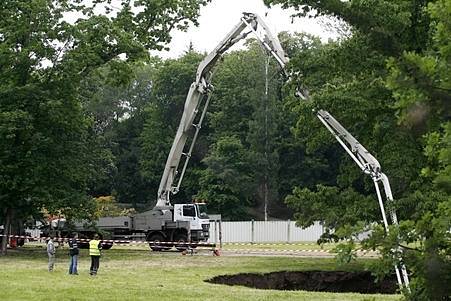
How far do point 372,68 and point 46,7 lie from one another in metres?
16.0

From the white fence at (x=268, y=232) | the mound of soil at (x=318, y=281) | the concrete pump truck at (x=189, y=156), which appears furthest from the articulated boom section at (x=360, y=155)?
the white fence at (x=268, y=232)

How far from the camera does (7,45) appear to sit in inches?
1133

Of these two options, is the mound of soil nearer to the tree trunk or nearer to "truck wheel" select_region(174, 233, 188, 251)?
"truck wheel" select_region(174, 233, 188, 251)

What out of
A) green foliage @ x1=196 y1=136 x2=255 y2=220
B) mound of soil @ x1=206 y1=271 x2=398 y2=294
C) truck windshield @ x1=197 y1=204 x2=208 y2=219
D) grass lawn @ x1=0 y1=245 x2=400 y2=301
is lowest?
mound of soil @ x1=206 y1=271 x2=398 y2=294

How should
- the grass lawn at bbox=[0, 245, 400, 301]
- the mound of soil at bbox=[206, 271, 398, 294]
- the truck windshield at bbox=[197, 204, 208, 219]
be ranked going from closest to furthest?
the grass lawn at bbox=[0, 245, 400, 301]
the mound of soil at bbox=[206, 271, 398, 294]
the truck windshield at bbox=[197, 204, 208, 219]

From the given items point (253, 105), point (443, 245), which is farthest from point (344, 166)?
point (253, 105)

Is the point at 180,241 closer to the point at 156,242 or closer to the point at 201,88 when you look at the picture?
the point at 156,242

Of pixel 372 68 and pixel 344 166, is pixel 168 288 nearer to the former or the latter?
pixel 372 68

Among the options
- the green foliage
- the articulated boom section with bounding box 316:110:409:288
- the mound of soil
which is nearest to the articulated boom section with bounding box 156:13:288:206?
the articulated boom section with bounding box 316:110:409:288

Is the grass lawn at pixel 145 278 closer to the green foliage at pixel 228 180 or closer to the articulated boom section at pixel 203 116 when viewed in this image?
the articulated boom section at pixel 203 116

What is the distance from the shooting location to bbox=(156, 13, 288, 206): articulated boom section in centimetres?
2366

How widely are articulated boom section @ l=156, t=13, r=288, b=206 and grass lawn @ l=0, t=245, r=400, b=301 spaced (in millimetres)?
3453

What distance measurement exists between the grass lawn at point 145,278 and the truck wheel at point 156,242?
277 centimetres

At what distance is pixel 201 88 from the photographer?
28.8 meters
